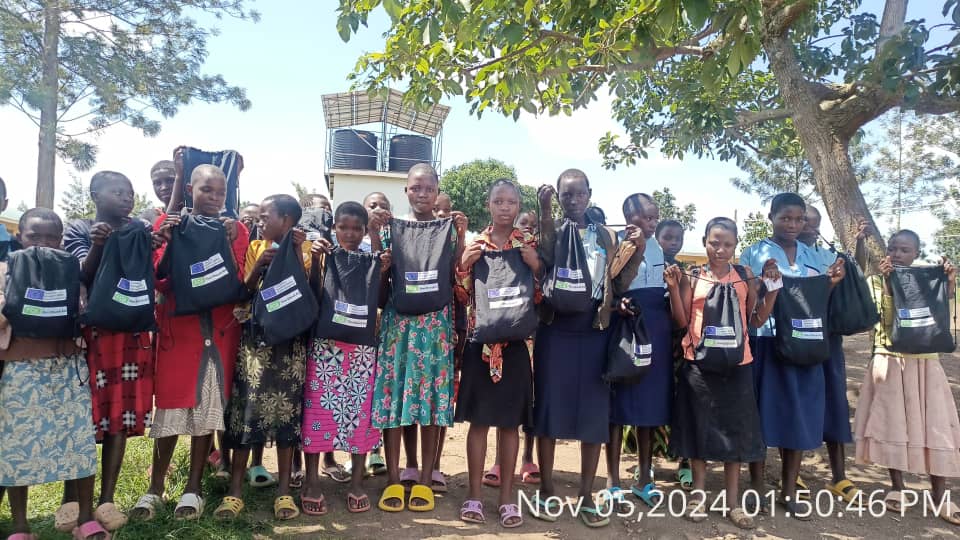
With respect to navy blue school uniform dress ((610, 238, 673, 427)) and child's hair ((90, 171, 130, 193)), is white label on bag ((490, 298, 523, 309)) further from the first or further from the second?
child's hair ((90, 171, 130, 193))

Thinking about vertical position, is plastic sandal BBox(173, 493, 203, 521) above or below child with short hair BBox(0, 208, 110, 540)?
below

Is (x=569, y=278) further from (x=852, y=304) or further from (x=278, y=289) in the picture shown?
(x=852, y=304)

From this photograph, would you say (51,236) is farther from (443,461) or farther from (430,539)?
(443,461)

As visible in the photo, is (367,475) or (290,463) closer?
(290,463)

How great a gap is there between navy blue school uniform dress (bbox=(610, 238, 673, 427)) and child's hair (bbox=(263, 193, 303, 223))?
2119mm

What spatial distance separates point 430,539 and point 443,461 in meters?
1.44

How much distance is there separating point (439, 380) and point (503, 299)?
2.16 feet

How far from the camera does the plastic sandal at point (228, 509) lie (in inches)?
120

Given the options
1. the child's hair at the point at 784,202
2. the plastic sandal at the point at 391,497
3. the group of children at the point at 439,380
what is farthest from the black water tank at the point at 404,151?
the plastic sandal at the point at 391,497

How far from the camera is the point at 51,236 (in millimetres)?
2812

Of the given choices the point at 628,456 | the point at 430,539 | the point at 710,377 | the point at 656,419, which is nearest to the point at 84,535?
the point at 430,539

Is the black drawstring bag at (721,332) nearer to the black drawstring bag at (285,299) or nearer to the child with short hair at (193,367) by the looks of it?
the black drawstring bag at (285,299)

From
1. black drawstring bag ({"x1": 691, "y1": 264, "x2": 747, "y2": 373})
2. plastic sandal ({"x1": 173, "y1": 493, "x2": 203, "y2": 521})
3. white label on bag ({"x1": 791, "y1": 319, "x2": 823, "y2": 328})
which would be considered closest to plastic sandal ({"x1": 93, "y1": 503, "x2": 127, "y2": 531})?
plastic sandal ({"x1": 173, "y1": 493, "x2": 203, "y2": 521})

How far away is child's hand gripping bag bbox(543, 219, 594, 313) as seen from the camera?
313 centimetres
